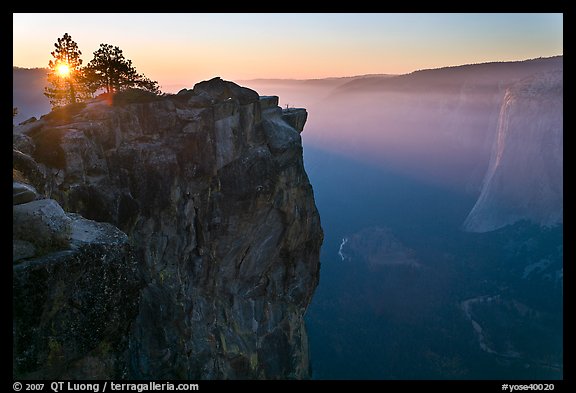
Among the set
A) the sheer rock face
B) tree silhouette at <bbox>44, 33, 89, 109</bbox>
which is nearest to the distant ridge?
the sheer rock face

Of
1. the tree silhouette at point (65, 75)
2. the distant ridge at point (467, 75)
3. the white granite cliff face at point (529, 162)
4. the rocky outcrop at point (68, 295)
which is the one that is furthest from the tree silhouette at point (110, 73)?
the distant ridge at point (467, 75)

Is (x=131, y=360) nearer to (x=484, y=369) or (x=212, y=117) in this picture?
(x=212, y=117)

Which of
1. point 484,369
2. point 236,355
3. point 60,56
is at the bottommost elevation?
point 484,369

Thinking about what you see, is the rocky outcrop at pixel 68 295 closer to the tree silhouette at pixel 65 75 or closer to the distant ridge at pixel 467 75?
the tree silhouette at pixel 65 75

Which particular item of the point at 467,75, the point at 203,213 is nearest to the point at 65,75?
the point at 203,213

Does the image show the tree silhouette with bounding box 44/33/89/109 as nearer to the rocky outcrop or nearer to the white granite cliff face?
the rocky outcrop
